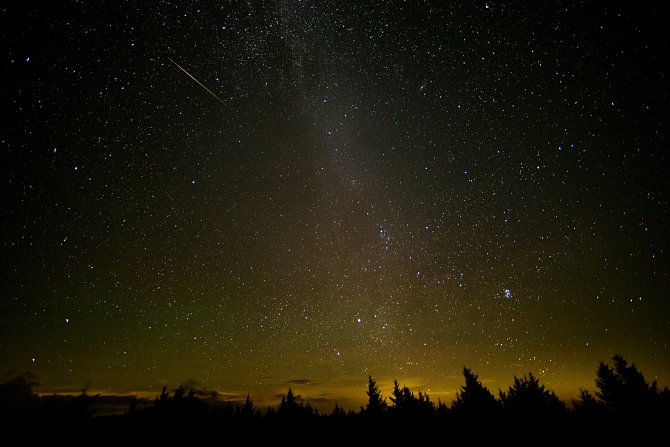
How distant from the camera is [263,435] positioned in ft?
137

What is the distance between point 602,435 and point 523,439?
4.88 m

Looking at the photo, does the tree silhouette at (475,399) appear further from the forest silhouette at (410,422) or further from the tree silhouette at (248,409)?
the tree silhouette at (248,409)

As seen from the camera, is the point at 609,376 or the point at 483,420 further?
the point at 483,420

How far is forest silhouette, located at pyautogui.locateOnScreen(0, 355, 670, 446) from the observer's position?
20.5 meters

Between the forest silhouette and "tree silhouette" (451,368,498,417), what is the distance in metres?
0.08

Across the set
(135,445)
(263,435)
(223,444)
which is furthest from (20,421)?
(263,435)

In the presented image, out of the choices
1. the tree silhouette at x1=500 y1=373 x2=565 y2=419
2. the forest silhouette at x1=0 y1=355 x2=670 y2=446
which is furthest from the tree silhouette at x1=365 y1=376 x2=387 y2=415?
the tree silhouette at x1=500 y1=373 x2=565 y2=419

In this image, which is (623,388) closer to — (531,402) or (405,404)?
(531,402)

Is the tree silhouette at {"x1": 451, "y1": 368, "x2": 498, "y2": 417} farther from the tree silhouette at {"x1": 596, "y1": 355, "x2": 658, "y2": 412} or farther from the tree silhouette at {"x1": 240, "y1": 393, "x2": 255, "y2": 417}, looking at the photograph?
the tree silhouette at {"x1": 240, "y1": 393, "x2": 255, "y2": 417}

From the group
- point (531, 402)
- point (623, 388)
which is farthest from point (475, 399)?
point (623, 388)

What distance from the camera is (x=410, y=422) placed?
32.7 metres

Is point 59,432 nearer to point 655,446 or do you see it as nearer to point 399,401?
point 399,401

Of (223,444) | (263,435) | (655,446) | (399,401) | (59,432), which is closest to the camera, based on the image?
(655,446)

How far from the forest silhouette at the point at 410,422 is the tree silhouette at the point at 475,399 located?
0.26 feet
